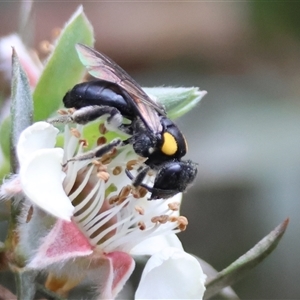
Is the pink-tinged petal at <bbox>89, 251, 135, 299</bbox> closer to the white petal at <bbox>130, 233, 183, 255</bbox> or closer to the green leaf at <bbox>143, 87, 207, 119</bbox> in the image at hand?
the white petal at <bbox>130, 233, 183, 255</bbox>

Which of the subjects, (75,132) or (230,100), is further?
(230,100)

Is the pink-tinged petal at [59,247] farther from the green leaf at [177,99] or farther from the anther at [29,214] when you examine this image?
the green leaf at [177,99]

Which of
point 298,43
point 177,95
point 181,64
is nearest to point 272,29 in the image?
point 298,43

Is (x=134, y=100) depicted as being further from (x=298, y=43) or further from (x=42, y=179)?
(x=298, y=43)

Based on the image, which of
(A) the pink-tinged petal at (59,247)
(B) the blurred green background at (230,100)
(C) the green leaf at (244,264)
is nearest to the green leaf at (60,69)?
(A) the pink-tinged petal at (59,247)

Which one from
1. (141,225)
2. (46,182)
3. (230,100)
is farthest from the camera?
(230,100)

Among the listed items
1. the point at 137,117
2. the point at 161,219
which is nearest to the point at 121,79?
the point at 137,117

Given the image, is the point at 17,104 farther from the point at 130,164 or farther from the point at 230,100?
the point at 230,100
